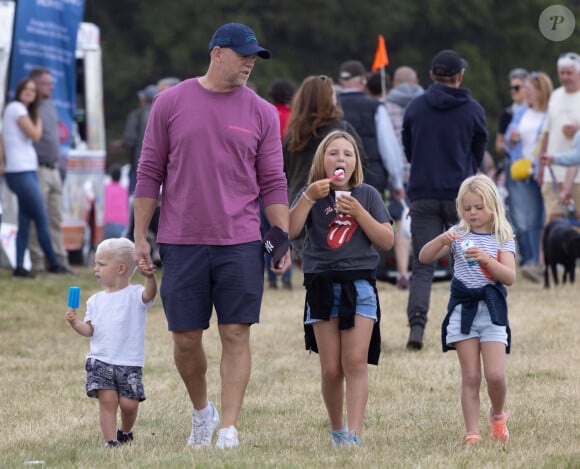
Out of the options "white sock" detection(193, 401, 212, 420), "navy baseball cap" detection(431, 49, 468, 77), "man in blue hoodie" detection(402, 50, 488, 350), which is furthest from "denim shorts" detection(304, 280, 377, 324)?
"navy baseball cap" detection(431, 49, 468, 77)

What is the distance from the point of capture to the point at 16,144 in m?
15.1

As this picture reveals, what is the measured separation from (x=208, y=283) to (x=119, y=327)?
22.0 inches

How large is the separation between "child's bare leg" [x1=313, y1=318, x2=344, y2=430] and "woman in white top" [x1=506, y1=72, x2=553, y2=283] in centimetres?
839

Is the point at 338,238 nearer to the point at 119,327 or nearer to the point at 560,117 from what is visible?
the point at 119,327

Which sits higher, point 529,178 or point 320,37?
point 320,37

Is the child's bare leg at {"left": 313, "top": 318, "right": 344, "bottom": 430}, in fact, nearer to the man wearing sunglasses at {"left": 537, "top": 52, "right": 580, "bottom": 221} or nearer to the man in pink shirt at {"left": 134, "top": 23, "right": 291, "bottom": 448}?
the man in pink shirt at {"left": 134, "top": 23, "right": 291, "bottom": 448}

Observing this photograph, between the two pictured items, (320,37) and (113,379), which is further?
(320,37)

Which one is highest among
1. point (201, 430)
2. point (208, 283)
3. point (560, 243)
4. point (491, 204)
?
point (491, 204)

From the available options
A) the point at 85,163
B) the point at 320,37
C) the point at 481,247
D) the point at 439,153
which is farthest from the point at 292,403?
the point at 320,37

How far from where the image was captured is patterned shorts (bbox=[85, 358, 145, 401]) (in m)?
7.23

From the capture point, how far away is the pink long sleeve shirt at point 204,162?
22.6 feet

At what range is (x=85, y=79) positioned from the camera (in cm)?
1992

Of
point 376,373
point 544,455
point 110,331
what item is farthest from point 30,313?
point 544,455

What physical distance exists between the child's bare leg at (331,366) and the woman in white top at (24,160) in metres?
8.32
